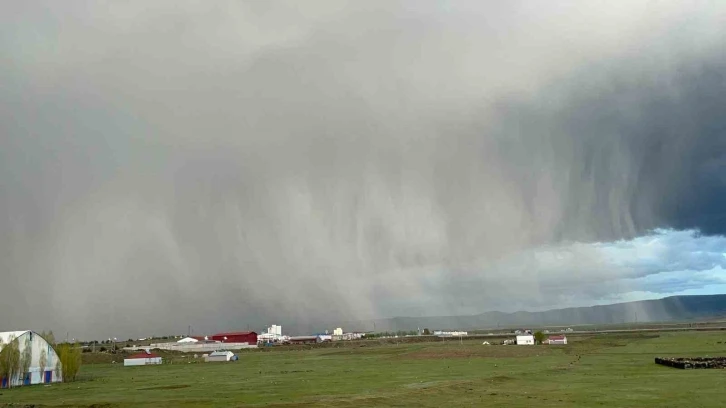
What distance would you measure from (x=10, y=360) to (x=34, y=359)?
5.85m

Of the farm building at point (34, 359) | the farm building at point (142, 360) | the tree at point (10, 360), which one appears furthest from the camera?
the farm building at point (142, 360)

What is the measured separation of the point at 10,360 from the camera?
85.0 metres

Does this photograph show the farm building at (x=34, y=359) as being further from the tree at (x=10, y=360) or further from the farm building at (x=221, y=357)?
the farm building at (x=221, y=357)

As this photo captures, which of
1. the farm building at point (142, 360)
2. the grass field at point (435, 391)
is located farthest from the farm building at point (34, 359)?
the farm building at point (142, 360)

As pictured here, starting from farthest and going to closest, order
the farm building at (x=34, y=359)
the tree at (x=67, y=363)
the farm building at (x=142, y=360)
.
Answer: the farm building at (x=142, y=360)
the tree at (x=67, y=363)
the farm building at (x=34, y=359)

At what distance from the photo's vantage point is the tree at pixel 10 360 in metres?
84.4

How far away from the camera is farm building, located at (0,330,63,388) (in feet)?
287

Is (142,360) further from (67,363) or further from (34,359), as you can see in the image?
(34,359)

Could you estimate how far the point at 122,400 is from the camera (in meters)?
58.6

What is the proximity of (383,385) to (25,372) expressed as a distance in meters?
57.9

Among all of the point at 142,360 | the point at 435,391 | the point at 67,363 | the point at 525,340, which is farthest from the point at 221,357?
the point at 435,391

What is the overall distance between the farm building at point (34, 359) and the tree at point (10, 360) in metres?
0.28

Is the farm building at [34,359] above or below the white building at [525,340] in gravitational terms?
above

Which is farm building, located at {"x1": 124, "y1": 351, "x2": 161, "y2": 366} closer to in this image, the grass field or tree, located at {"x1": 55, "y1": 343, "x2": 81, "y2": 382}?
tree, located at {"x1": 55, "y1": 343, "x2": 81, "y2": 382}
